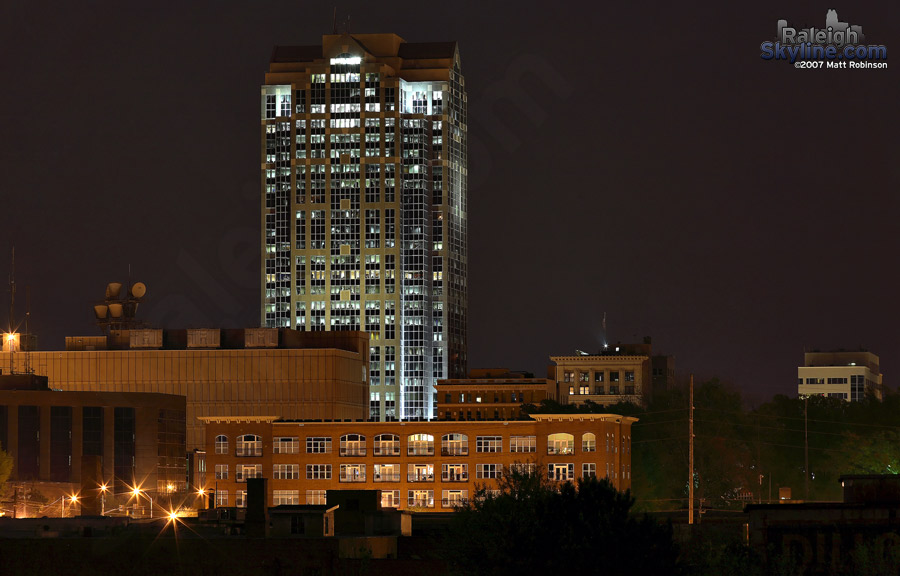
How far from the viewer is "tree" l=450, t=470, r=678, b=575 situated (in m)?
107

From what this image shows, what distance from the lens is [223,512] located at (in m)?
177

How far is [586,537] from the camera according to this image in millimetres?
107750

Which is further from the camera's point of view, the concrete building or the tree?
the concrete building

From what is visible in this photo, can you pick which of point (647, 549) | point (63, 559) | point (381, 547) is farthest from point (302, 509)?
point (647, 549)

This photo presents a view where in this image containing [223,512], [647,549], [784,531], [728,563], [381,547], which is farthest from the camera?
[223,512]

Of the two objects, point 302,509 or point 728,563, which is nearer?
point 728,563

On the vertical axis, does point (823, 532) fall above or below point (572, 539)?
below

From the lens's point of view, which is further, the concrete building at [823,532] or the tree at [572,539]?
the concrete building at [823,532]

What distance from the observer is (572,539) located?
353ft

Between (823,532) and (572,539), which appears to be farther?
(823,532)

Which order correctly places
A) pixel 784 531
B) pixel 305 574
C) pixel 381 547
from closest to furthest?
pixel 784 531
pixel 305 574
pixel 381 547

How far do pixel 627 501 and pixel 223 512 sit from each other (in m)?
76.2

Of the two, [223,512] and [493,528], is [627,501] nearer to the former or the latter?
[493,528]

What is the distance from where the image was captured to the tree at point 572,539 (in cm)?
10675
